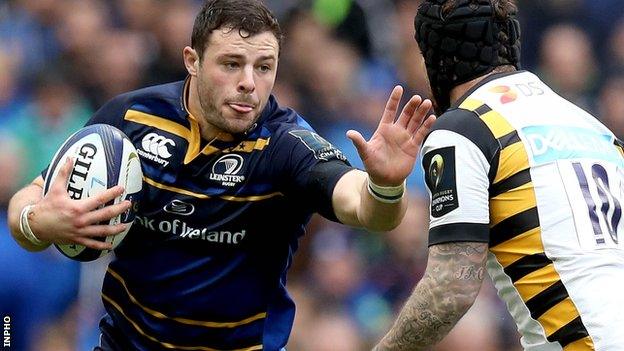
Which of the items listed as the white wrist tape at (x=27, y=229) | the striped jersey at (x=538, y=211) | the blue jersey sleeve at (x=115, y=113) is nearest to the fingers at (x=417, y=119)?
the striped jersey at (x=538, y=211)

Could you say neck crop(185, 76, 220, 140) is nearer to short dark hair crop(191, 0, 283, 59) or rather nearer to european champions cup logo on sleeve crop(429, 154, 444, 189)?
short dark hair crop(191, 0, 283, 59)

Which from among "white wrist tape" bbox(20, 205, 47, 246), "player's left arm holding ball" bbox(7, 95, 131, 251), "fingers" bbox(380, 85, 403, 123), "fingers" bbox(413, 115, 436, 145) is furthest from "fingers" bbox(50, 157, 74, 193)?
"fingers" bbox(413, 115, 436, 145)

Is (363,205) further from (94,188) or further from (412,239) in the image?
(412,239)

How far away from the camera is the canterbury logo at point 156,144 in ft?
16.9

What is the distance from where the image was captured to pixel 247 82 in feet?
16.3

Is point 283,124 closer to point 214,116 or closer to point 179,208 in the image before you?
point 214,116

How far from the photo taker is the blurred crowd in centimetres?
762

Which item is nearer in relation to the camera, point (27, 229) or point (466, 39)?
point (466, 39)

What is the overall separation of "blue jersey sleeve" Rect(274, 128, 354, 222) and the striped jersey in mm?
766

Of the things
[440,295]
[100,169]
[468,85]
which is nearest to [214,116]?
[100,169]

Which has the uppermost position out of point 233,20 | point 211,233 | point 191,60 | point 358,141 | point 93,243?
point 233,20

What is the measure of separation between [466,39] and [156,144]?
159 centimetres

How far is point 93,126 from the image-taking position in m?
4.99

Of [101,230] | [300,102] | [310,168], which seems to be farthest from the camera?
[300,102]
